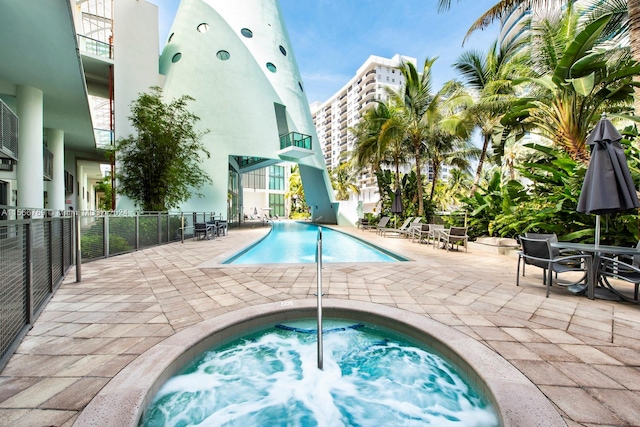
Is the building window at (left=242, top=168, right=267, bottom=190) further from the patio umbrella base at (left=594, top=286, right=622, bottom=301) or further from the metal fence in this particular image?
the patio umbrella base at (left=594, top=286, right=622, bottom=301)

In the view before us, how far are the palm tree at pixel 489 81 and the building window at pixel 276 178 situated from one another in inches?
1287

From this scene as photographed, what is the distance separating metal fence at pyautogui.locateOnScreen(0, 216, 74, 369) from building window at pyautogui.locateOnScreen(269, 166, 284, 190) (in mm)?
38022

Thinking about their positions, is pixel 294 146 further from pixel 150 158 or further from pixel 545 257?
pixel 545 257

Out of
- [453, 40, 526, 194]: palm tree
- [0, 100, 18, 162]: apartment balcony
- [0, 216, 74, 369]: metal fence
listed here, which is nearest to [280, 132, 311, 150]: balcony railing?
[453, 40, 526, 194]: palm tree

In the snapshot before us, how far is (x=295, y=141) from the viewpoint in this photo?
16.0 m

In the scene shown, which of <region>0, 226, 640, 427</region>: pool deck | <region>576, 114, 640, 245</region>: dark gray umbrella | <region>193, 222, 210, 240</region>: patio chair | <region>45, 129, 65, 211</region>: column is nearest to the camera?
<region>0, 226, 640, 427</region>: pool deck

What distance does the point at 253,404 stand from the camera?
2076mm

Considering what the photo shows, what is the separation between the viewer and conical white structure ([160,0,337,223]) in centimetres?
1490

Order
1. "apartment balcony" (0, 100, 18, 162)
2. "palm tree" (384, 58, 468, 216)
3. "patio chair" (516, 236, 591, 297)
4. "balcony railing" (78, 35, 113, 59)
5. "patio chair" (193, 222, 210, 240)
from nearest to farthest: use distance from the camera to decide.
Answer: "patio chair" (516, 236, 591, 297), "apartment balcony" (0, 100, 18, 162), "patio chair" (193, 222, 210, 240), "palm tree" (384, 58, 468, 216), "balcony railing" (78, 35, 113, 59)

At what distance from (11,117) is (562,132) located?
12882 millimetres

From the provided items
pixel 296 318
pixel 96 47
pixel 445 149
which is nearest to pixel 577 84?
pixel 296 318

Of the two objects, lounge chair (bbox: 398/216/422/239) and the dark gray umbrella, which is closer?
→ the dark gray umbrella

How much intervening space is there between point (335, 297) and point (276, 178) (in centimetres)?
3937

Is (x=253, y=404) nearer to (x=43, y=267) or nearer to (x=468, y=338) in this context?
(x=468, y=338)
